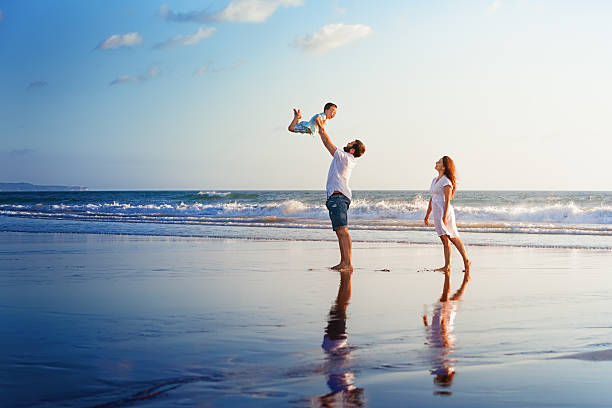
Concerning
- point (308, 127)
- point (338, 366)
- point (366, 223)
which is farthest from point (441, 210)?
point (366, 223)

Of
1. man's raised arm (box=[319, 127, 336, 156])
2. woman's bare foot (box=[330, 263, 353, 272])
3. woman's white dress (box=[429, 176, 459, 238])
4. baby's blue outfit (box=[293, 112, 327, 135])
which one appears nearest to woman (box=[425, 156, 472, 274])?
woman's white dress (box=[429, 176, 459, 238])

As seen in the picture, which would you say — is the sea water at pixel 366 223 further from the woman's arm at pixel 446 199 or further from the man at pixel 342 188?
the man at pixel 342 188

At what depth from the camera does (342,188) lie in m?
8.72

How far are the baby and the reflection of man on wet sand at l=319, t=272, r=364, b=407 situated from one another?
10.3 ft

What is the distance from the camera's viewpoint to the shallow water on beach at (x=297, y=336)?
3.02 m

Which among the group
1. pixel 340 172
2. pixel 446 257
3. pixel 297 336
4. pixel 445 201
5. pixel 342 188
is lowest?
pixel 297 336

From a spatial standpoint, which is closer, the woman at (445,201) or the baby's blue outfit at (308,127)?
the baby's blue outfit at (308,127)

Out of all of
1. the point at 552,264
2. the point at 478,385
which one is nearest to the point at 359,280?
the point at 552,264

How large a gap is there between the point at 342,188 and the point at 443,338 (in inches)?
180

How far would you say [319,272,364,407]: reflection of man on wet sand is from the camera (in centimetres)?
291

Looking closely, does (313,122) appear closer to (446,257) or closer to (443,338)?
(446,257)

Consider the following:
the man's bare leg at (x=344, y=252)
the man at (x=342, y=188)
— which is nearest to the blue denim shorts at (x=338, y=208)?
the man at (x=342, y=188)

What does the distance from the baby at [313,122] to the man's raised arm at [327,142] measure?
3.7 inches

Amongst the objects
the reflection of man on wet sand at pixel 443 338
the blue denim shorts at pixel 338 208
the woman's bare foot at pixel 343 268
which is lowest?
the reflection of man on wet sand at pixel 443 338
